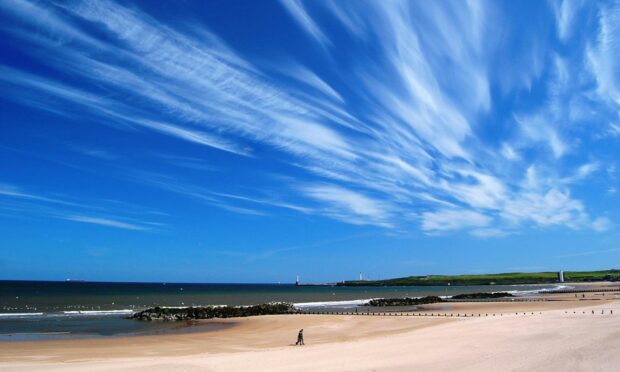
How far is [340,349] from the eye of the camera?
74.4ft

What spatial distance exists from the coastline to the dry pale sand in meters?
0.04

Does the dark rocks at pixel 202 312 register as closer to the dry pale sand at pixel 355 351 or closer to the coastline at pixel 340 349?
the coastline at pixel 340 349

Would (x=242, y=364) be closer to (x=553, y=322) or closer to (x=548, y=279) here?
(x=553, y=322)

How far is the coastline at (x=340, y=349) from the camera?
17.9 m

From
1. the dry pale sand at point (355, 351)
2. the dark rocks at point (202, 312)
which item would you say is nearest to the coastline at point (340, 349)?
the dry pale sand at point (355, 351)

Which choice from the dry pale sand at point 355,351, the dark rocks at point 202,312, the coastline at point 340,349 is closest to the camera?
the dry pale sand at point 355,351

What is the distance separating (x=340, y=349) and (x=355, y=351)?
4.16 ft

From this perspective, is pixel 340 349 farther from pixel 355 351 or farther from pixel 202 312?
pixel 202 312

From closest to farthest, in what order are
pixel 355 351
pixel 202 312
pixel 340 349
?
pixel 355 351
pixel 340 349
pixel 202 312

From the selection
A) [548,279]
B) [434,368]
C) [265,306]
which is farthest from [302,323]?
[548,279]

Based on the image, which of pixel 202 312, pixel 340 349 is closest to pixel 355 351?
pixel 340 349

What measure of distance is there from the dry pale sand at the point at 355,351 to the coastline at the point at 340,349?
4 cm

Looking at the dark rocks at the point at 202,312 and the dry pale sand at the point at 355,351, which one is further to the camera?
the dark rocks at the point at 202,312

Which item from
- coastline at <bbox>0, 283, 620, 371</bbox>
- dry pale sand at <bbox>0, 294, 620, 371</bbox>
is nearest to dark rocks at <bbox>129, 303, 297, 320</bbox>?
coastline at <bbox>0, 283, 620, 371</bbox>
